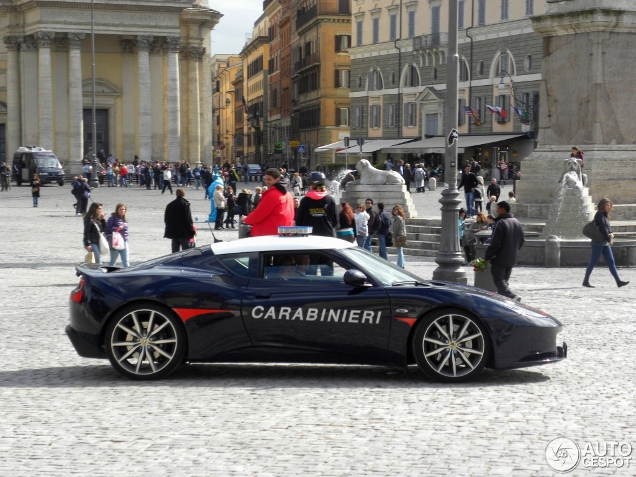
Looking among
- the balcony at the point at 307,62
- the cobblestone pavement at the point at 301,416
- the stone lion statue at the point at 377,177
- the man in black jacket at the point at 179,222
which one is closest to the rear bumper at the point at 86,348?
the cobblestone pavement at the point at 301,416

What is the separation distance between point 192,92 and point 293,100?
32.3 meters

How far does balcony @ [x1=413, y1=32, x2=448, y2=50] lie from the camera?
71750 mm

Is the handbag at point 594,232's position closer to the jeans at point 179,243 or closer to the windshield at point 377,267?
the jeans at point 179,243

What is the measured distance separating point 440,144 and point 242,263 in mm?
58909

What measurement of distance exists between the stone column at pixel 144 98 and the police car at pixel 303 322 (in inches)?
2553

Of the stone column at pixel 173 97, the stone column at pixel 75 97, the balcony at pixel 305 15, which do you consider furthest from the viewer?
the balcony at pixel 305 15

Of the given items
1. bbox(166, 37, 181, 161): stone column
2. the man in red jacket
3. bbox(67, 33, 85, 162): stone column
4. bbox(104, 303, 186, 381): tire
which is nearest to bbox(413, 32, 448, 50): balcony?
bbox(166, 37, 181, 161): stone column

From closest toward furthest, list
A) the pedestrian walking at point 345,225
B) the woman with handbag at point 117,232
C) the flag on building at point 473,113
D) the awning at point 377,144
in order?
1. the pedestrian walking at point 345,225
2. the woman with handbag at point 117,232
3. the flag on building at point 473,113
4. the awning at point 377,144

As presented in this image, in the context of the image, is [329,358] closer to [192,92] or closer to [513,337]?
[513,337]

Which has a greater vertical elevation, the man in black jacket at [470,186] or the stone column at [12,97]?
the stone column at [12,97]

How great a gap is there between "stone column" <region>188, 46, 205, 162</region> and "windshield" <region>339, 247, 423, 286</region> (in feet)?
225

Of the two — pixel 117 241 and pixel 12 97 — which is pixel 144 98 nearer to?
pixel 12 97

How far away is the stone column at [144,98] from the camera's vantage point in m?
73.8

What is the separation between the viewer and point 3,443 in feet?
25.0
